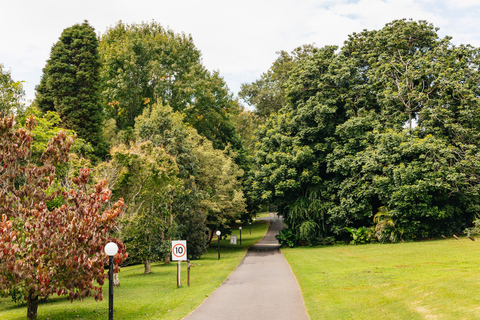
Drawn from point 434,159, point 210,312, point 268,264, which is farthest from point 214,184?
point 210,312

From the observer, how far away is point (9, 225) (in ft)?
28.6

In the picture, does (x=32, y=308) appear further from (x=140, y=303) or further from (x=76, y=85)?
(x=76, y=85)

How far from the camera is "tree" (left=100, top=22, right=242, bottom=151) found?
36.8m

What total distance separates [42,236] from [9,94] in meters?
15.0

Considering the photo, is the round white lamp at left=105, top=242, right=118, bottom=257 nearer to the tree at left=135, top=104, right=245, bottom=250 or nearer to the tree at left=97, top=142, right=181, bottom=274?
the tree at left=97, top=142, right=181, bottom=274

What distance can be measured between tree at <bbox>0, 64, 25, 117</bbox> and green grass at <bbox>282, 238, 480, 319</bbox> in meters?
18.0

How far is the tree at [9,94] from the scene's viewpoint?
19.8 meters

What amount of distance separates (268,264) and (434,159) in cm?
1510

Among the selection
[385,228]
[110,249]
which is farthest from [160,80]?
[110,249]

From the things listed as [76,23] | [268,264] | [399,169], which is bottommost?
[268,264]

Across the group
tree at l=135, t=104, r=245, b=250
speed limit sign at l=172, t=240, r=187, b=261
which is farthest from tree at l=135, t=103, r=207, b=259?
speed limit sign at l=172, t=240, r=187, b=261

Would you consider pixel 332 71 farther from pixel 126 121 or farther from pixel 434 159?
pixel 126 121

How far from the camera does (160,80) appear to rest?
38.5 meters

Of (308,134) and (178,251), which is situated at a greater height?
(308,134)
